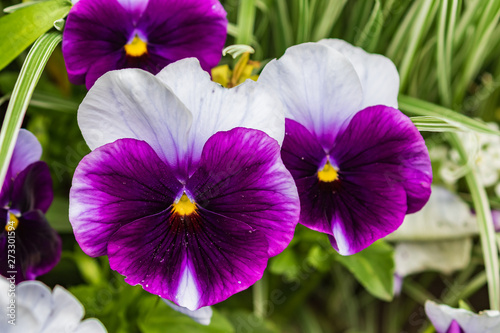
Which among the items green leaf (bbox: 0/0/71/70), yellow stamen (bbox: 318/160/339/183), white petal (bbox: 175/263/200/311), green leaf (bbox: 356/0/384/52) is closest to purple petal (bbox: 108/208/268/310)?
white petal (bbox: 175/263/200/311)

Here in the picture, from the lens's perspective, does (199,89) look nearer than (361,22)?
Yes

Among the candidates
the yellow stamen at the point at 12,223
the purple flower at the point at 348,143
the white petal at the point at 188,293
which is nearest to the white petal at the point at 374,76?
the purple flower at the point at 348,143

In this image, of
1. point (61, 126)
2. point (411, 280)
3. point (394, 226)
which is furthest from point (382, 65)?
point (411, 280)

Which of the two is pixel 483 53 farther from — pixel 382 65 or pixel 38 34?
pixel 38 34

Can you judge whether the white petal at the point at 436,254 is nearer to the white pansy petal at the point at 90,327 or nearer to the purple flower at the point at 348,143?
the purple flower at the point at 348,143

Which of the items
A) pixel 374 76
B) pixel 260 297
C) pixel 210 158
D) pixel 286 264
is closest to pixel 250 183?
pixel 210 158
